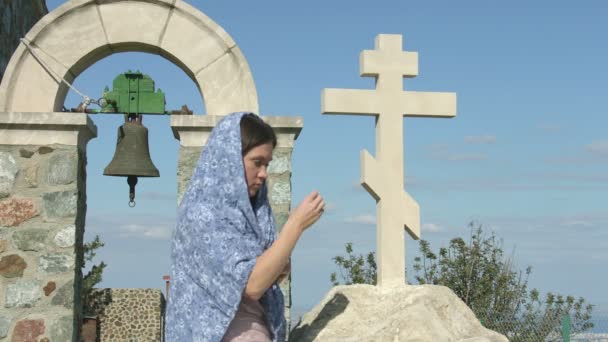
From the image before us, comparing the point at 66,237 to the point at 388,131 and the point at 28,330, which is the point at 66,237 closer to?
the point at 28,330

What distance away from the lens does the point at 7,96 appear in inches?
193

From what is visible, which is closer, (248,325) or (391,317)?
(248,325)

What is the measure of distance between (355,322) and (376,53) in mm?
1202

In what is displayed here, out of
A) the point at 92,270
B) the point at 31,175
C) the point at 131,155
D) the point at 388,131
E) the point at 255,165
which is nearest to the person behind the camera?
the point at 255,165

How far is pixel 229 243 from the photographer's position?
7.88ft

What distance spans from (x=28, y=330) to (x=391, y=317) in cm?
239

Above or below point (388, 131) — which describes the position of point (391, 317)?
below

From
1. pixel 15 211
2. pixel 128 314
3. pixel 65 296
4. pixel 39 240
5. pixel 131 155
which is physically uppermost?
pixel 131 155

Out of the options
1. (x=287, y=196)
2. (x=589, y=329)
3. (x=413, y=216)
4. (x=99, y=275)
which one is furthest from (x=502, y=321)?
(x=99, y=275)

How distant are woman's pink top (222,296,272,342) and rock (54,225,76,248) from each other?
2537mm

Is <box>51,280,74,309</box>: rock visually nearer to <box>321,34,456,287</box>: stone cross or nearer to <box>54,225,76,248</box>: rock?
<box>54,225,76,248</box>: rock

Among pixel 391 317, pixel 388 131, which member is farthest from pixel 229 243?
pixel 388 131

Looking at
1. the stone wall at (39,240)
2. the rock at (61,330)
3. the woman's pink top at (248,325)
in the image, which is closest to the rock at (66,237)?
the stone wall at (39,240)

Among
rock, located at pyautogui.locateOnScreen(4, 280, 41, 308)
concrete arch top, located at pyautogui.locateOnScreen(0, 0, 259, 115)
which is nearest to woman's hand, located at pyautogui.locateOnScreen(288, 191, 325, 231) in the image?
concrete arch top, located at pyautogui.locateOnScreen(0, 0, 259, 115)
